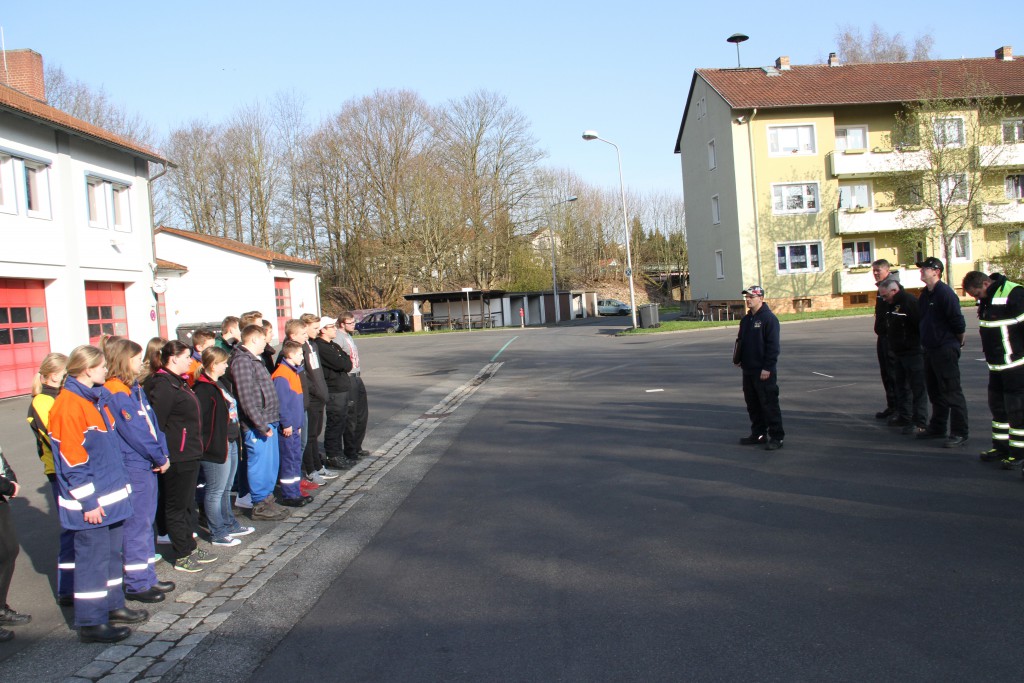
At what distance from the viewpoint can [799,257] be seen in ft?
128

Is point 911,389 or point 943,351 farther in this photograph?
point 911,389

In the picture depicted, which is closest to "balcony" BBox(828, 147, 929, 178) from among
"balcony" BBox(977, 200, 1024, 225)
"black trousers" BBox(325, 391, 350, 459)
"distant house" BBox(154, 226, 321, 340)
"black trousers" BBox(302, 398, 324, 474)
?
"balcony" BBox(977, 200, 1024, 225)

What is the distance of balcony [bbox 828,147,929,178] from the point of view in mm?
38031

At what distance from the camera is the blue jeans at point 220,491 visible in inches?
237

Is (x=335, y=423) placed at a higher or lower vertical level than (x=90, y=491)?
lower

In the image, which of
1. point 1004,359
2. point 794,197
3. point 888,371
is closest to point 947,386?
point 1004,359

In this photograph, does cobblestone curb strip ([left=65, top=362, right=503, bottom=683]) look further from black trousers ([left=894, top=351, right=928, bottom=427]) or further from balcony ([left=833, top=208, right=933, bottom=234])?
balcony ([left=833, top=208, right=933, bottom=234])

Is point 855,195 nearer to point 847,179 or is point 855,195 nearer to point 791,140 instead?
point 847,179

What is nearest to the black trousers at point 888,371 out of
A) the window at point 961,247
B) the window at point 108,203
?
the window at point 108,203

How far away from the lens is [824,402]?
452 inches

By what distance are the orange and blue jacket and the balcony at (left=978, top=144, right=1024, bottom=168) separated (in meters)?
40.2

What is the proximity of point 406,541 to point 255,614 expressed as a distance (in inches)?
57.0

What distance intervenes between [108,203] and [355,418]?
18374 mm

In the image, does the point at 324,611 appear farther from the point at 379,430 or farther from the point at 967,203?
Answer: the point at 967,203
